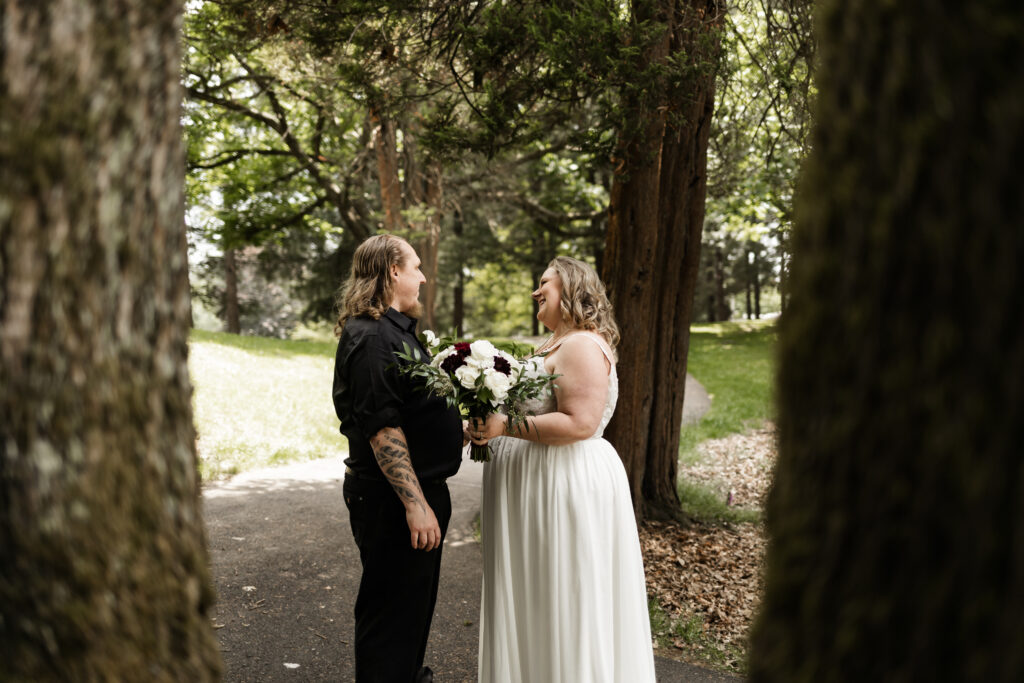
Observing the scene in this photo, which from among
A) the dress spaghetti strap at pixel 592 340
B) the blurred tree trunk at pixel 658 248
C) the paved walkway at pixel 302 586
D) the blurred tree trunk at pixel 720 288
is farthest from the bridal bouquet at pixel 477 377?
the blurred tree trunk at pixel 720 288

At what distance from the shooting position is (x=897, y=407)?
3.08 feet

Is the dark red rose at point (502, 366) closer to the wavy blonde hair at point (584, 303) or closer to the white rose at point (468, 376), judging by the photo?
the white rose at point (468, 376)

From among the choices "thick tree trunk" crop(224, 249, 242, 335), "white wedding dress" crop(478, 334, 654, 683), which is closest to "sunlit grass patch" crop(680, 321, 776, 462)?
"white wedding dress" crop(478, 334, 654, 683)

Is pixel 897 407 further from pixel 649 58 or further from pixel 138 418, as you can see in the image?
pixel 649 58

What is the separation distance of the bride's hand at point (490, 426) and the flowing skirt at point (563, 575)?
311mm

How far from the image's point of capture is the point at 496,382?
122 inches

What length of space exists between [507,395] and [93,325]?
2184 millimetres

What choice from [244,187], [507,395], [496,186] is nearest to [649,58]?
[507,395]

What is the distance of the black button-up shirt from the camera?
10.2 ft

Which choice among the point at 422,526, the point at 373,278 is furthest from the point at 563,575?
the point at 373,278

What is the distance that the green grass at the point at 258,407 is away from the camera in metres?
9.55

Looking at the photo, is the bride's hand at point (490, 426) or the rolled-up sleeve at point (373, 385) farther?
the bride's hand at point (490, 426)

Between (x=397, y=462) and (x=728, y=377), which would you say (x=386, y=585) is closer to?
(x=397, y=462)

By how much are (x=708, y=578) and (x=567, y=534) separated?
10.4 ft
